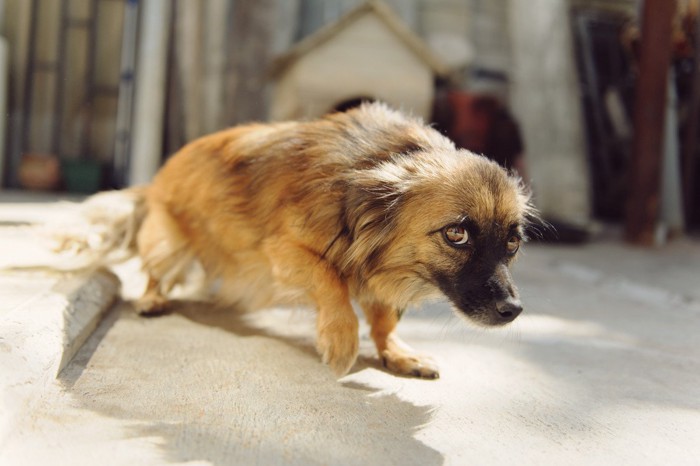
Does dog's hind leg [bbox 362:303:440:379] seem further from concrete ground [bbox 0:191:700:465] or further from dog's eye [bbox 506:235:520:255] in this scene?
dog's eye [bbox 506:235:520:255]

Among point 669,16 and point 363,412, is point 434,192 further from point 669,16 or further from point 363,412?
point 669,16

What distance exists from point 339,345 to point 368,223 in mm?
387

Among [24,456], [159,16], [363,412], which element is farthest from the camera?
[159,16]

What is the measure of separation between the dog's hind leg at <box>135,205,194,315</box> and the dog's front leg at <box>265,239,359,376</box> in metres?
0.69

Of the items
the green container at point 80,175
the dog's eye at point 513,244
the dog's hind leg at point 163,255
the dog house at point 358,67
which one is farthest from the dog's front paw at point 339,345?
the green container at point 80,175

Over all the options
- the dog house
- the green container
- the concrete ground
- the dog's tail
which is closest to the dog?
the concrete ground

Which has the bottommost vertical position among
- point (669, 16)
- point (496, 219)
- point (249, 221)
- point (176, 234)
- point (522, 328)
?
point (522, 328)

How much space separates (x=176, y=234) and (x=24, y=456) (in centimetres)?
159

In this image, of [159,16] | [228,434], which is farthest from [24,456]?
[159,16]

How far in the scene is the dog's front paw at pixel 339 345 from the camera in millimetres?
1877

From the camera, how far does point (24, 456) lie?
3.95 feet

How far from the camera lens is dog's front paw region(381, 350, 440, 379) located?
197 centimetres

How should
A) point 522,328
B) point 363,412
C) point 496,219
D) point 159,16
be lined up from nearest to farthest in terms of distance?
1. point 363,412
2. point 496,219
3. point 522,328
4. point 159,16

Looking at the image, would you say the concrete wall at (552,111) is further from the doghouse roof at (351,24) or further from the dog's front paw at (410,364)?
the dog's front paw at (410,364)
